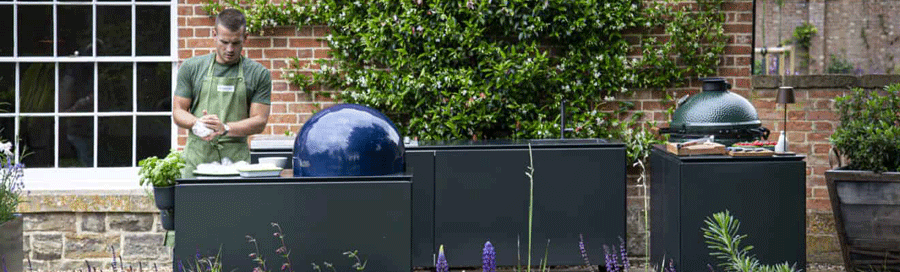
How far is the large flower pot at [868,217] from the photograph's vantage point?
6332 mm

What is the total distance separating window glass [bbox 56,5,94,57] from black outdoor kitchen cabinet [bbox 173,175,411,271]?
400 centimetres

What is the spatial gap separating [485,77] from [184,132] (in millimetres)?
2305

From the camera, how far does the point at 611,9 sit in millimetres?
7641

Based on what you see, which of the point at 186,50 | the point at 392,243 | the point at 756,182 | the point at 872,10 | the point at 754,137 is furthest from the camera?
the point at 872,10

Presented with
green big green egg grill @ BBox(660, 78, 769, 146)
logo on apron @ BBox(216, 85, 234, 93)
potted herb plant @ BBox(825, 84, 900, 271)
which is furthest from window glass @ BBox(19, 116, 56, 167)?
potted herb plant @ BBox(825, 84, 900, 271)

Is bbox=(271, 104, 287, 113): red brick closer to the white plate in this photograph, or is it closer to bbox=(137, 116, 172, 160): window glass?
bbox=(137, 116, 172, 160): window glass

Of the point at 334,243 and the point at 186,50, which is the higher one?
the point at 186,50

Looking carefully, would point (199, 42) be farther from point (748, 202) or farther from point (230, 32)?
point (748, 202)

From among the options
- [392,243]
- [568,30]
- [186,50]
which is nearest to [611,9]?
[568,30]

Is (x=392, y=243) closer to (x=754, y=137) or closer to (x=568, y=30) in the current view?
(x=754, y=137)

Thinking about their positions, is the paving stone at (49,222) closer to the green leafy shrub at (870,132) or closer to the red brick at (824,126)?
the green leafy shrub at (870,132)

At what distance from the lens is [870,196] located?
6406mm

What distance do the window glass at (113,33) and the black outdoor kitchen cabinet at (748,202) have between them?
425 cm

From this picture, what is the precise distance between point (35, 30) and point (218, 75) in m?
2.90
